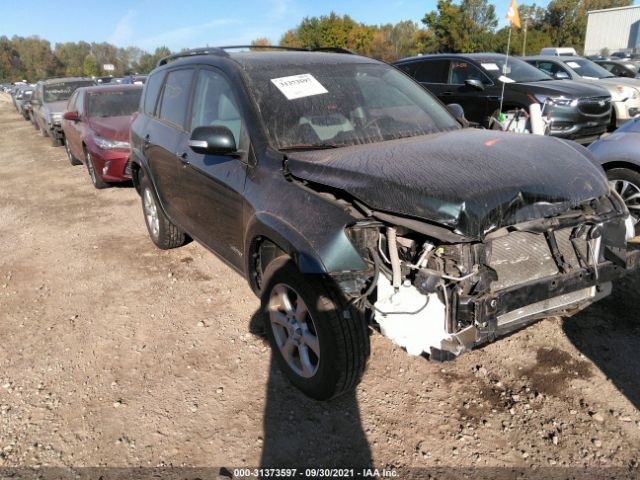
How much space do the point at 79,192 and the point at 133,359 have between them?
5720 millimetres

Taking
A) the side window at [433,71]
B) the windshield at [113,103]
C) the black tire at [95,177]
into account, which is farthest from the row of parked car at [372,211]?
the side window at [433,71]

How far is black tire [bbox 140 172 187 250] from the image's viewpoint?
16.3 feet

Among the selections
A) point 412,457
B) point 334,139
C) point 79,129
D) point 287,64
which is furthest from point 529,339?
point 79,129

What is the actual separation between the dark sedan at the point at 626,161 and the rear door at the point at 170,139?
3.63 m

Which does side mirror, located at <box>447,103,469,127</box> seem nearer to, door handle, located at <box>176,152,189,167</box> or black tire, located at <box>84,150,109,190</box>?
door handle, located at <box>176,152,189,167</box>

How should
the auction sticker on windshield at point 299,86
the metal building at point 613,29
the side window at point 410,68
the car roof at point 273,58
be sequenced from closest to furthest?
the auction sticker on windshield at point 299,86 → the car roof at point 273,58 → the side window at point 410,68 → the metal building at point 613,29

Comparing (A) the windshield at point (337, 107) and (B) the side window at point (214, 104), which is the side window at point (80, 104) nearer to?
(B) the side window at point (214, 104)

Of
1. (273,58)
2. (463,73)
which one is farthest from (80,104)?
(463,73)

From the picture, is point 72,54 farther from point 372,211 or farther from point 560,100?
Result: point 372,211

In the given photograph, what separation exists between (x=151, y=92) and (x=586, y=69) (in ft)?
37.3

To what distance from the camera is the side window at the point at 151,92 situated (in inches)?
190

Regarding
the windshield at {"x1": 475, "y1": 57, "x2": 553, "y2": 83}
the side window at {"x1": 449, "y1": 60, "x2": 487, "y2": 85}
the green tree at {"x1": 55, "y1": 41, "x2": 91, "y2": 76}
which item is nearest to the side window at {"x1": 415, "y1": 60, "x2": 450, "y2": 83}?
the side window at {"x1": 449, "y1": 60, "x2": 487, "y2": 85}

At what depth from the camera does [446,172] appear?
2.53 metres

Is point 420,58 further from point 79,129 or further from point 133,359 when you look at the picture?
point 133,359
